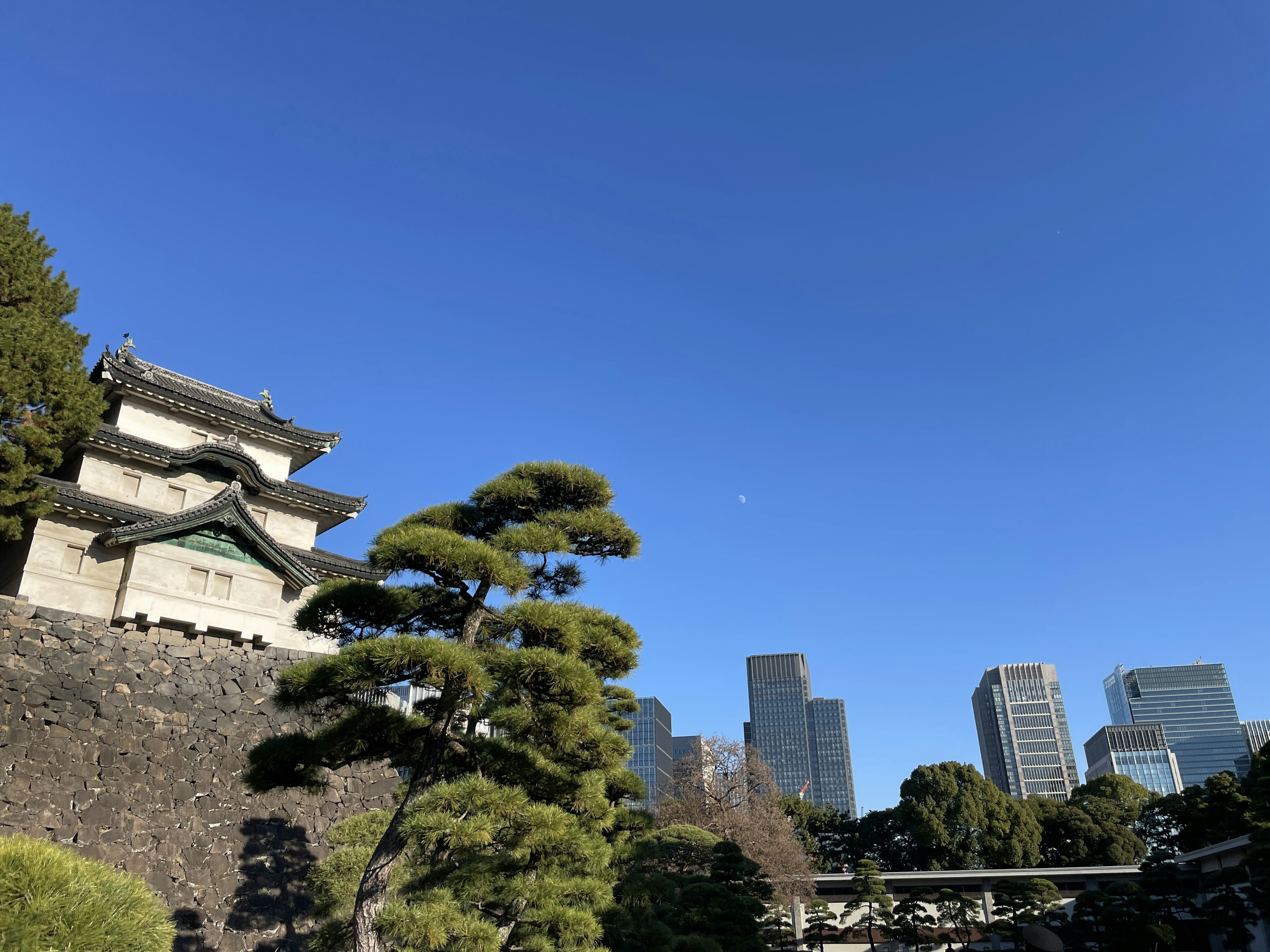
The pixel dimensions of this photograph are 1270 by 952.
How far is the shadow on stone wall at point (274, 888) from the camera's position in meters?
16.8

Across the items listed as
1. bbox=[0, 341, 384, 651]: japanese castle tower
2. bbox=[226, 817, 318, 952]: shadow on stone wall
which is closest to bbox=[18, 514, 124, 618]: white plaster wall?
bbox=[0, 341, 384, 651]: japanese castle tower

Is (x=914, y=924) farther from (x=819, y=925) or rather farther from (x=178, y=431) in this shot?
(x=178, y=431)

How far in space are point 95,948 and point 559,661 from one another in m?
Result: 5.93

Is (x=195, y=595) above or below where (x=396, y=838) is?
above

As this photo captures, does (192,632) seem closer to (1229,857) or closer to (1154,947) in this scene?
(1154,947)

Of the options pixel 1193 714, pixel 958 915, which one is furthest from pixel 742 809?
pixel 1193 714

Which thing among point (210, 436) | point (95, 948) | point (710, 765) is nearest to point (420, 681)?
point (95, 948)

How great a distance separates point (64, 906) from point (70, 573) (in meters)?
20.9

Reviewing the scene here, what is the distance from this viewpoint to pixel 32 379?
59.5 ft

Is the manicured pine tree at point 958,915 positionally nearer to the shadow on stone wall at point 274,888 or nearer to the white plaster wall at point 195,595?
the shadow on stone wall at point 274,888

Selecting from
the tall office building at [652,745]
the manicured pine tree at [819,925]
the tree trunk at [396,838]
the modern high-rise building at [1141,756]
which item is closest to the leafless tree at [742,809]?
the manicured pine tree at [819,925]

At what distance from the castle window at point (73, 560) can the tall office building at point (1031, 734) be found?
501ft

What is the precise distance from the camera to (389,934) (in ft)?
30.2

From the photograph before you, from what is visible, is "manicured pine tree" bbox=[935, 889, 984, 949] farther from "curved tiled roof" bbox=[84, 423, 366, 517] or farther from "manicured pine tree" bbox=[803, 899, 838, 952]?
"curved tiled roof" bbox=[84, 423, 366, 517]
